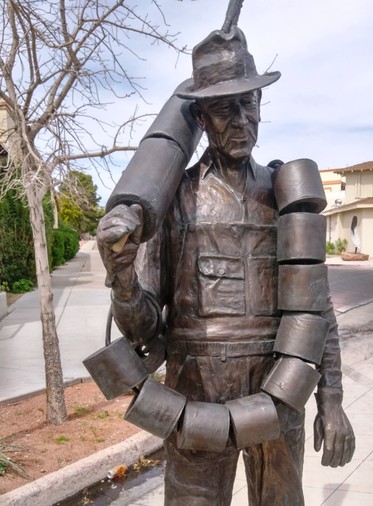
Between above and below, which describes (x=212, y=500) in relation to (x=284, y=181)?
below

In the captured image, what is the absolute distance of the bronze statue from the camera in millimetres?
2041

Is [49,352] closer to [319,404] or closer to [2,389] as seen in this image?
[2,389]

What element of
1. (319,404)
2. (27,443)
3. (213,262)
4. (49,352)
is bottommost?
(27,443)

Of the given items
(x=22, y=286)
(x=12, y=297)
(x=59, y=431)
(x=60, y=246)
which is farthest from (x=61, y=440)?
(x=60, y=246)

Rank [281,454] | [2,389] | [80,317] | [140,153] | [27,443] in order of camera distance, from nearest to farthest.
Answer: [140,153], [281,454], [27,443], [2,389], [80,317]

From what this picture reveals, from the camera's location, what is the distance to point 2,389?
615cm

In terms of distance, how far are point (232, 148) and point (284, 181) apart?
0.80 ft

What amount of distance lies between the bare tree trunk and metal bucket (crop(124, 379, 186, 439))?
133 inches

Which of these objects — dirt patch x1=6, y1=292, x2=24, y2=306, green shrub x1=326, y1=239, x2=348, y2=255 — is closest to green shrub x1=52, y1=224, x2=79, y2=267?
dirt patch x1=6, y1=292, x2=24, y2=306

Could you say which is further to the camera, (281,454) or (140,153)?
(281,454)

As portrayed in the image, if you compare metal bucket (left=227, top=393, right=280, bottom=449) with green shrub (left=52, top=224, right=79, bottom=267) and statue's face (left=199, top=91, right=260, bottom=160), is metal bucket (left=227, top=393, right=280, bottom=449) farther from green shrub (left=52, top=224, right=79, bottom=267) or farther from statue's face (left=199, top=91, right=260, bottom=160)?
green shrub (left=52, top=224, right=79, bottom=267)

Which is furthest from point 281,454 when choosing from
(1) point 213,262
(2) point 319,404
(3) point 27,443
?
(3) point 27,443

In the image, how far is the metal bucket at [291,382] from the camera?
2.09 metres

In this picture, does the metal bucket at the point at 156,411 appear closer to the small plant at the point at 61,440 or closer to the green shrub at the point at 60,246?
the small plant at the point at 61,440
